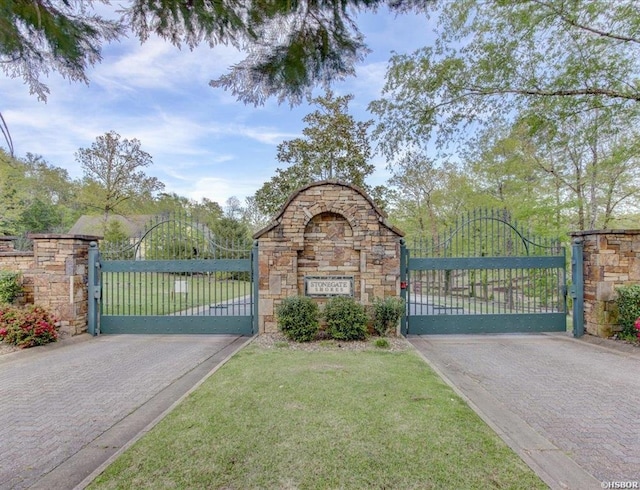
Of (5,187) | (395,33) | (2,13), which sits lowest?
(2,13)

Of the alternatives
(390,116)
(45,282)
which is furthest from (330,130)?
(45,282)

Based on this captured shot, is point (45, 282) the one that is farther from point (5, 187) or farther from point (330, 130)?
point (5, 187)

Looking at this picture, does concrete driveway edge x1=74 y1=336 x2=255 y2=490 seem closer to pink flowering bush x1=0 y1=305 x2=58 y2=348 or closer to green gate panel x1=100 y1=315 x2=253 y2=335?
green gate panel x1=100 y1=315 x2=253 y2=335

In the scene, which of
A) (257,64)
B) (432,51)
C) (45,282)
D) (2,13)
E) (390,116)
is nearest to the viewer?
(2,13)

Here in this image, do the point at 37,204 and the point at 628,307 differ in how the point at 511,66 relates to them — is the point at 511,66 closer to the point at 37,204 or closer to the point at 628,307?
the point at 628,307

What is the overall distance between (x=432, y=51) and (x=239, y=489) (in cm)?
983

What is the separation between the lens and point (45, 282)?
687 cm

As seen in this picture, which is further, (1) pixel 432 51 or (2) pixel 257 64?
(1) pixel 432 51

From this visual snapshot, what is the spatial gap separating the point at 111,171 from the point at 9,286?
15.9 meters

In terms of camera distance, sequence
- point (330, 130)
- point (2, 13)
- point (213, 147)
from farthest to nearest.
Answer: point (330, 130) < point (213, 147) < point (2, 13)

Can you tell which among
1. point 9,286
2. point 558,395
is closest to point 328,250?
point 558,395

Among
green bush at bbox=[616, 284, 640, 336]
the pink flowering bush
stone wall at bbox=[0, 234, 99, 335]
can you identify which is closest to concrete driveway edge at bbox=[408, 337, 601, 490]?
green bush at bbox=[616, 284, 640, 336]

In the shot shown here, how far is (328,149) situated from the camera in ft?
54.3

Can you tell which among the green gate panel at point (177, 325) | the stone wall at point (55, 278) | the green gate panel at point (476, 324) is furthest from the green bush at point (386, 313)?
the stone wall at point (55, 278)
